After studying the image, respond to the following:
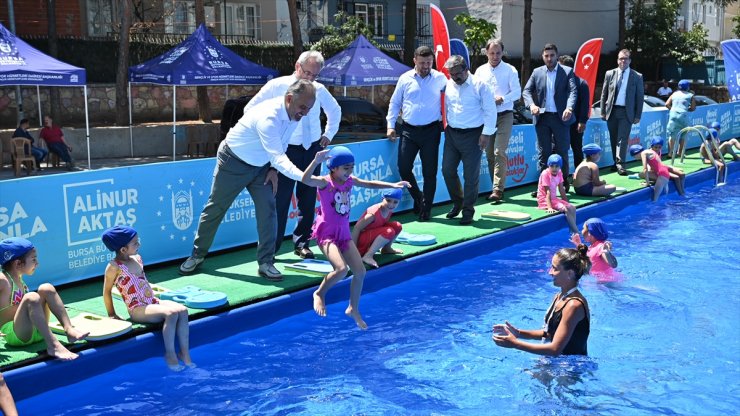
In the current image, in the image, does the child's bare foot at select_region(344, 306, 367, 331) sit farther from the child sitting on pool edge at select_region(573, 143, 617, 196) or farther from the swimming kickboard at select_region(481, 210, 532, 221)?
the child sitting on pool edge at select_region(573, 143, 617, 196)

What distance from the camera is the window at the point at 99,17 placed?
98.0 feet

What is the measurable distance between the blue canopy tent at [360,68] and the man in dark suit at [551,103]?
8393 mm

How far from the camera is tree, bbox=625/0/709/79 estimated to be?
1691 inches

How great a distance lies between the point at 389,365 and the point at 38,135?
16491 millimetres

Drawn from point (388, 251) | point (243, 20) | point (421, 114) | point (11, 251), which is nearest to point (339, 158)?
point (388, 251)

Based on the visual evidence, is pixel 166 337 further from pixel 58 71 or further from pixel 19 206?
pixel 58 71

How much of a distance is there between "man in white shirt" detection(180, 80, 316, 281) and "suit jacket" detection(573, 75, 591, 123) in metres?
6.64

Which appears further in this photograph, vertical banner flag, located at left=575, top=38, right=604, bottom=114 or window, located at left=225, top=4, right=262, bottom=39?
window, located at left=225, top=4, right=262, bottom=39

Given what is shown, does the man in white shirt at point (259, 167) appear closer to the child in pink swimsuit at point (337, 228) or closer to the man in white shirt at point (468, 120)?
the child in pink swimsuit at point (337, 228)

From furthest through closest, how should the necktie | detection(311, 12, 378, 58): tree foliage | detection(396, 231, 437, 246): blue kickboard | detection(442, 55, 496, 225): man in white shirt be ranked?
detection(311, 12, 378, 58): tree foliage
detection(442, 55, 496, 225): man in white shirt
detection(396, 231, 437, 246): blue kickboard
the necktie

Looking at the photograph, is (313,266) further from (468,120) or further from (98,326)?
(468,120)

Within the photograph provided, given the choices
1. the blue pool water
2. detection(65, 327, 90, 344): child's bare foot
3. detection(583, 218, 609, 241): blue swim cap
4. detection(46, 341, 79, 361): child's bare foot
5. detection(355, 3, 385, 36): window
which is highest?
detection(355, 3, 385, 36): window

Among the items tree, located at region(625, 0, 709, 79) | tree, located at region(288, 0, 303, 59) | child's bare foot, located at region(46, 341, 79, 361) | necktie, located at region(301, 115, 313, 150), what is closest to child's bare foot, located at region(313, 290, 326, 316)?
necktie, located at region(301, 115, 313, 150)

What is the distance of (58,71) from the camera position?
634 inches
